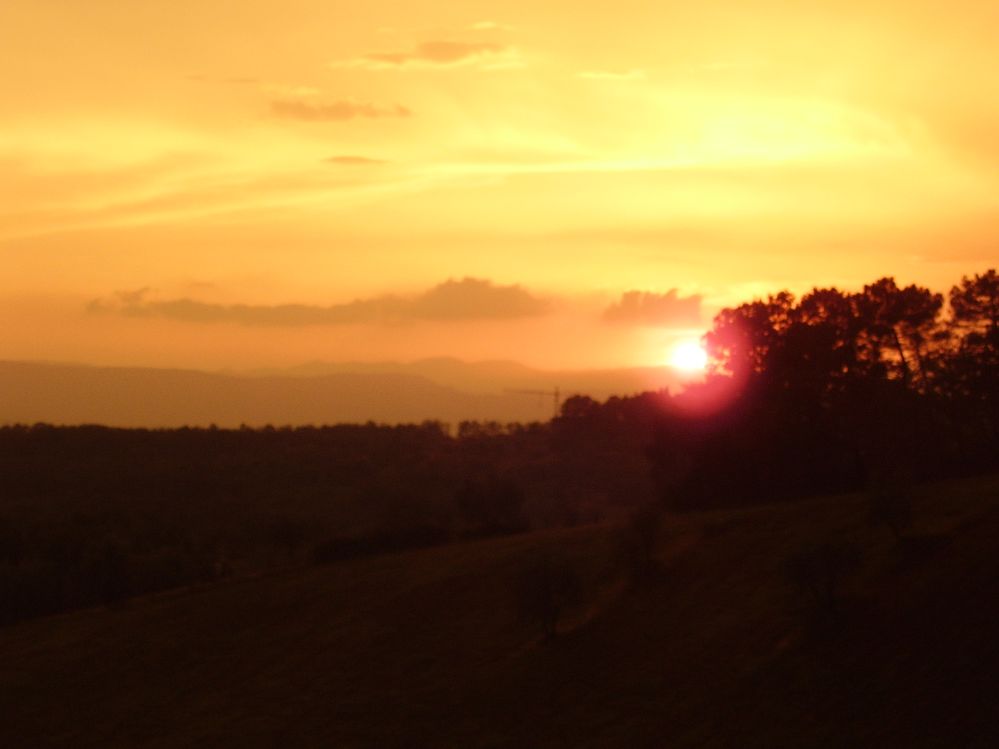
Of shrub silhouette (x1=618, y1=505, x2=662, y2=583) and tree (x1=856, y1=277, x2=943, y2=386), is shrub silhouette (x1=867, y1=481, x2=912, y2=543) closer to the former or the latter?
shrub silhouette (x1=618, y1=505, x2=662, y2=583)

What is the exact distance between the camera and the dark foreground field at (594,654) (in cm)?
2536

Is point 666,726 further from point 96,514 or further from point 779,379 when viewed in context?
point 96,514

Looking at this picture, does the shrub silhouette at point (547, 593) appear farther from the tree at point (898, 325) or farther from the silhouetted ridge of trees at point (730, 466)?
the tree at point (898, 325)

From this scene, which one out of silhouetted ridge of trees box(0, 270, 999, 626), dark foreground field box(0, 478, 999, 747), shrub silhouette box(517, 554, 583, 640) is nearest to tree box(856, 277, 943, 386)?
silhouetted ridge of trees box(0, 270, 999, 626)

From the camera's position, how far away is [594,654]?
3275cm

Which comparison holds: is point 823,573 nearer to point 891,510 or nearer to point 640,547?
point 891,510

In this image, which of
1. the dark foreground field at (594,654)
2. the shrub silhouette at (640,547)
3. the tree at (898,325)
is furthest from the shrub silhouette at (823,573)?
the tree at (898,325)

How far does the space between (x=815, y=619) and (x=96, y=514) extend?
65.0 meters

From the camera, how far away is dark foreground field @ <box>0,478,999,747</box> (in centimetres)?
2536

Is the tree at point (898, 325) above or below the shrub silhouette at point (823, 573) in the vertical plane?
above

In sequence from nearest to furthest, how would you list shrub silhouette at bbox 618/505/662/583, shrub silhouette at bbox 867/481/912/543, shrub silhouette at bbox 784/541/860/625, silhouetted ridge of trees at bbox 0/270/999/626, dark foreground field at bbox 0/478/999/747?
dark foreground field at bbox 0/478/999/747 < shrub silhouette at bbox 784/541/860/625 < shrub silhouette at bbox 867/481/912/543 < shrub silhouette at bbox 618/505/662/583 < silhouetted ridge of trees at bbox 0/270/999/626

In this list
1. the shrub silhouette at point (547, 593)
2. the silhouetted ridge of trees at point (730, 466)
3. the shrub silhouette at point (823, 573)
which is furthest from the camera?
the silhouetted ridge of trees at point (730, 466)

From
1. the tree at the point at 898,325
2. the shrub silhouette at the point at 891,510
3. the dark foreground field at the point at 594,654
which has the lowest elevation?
the dark foreground field at the point at 594,654

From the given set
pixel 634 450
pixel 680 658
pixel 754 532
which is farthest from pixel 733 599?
pixel 634 450
